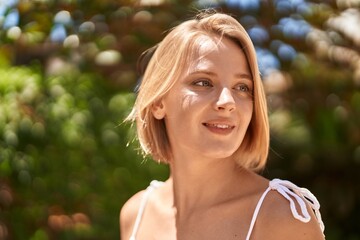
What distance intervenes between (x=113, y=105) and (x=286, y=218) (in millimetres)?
2651

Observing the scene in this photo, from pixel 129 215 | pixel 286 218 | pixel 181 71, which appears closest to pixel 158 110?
pixel 181 71

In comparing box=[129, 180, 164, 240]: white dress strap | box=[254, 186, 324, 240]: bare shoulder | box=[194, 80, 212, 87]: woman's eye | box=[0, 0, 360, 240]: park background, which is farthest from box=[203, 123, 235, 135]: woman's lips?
box=[0, 0, 360, 240]: park background

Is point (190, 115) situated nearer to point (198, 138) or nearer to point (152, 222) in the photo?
point (198, 138)

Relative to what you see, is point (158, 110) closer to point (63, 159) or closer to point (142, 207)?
point (142, 207)

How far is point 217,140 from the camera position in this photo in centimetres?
231

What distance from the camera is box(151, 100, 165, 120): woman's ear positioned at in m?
2.50

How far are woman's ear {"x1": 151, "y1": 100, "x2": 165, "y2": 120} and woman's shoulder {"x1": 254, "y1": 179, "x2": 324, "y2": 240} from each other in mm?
420

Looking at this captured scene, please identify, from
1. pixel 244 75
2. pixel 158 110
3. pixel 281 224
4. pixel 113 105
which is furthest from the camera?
pixel 113 105

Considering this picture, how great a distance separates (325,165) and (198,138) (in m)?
2.72

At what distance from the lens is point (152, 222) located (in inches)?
102

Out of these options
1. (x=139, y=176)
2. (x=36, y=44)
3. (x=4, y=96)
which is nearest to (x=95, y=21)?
(x=36, y=44)

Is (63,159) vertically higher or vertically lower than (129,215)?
lower

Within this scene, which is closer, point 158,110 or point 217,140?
point 217,140

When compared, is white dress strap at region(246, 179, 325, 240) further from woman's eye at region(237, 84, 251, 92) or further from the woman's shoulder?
woman's eye at region(237, 84, 251, 92)
